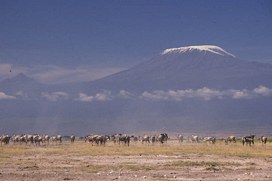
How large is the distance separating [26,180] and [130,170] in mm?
7286

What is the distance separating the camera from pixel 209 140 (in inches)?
4245

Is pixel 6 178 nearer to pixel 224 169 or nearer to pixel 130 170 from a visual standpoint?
pixel 130 170

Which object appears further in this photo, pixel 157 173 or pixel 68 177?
pixel 157 173

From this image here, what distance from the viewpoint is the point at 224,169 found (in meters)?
32.1

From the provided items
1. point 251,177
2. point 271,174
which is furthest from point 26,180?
point 271,174

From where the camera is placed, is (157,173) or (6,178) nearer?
(6,178)

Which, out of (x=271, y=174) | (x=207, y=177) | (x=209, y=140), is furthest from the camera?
(x=209, y=140)

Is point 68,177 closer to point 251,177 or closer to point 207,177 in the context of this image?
point 207,177

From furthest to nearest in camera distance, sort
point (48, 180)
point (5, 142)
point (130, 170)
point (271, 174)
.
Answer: point (5, 142) < point (130, 170) < point (271, 174) < point (48, 180)

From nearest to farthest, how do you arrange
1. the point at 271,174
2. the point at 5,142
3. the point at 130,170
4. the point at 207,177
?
the point at 207,177 → the point at 271,174 → the point at 130,170 → the point at 5,142

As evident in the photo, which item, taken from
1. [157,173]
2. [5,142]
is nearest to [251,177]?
[157,173]

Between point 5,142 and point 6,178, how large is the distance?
206ft

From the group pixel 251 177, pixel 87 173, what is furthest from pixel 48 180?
pixel 251 177

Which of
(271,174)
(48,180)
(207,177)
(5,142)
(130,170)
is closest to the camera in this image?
(48,180)
